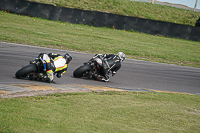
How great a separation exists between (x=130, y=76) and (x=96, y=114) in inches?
221

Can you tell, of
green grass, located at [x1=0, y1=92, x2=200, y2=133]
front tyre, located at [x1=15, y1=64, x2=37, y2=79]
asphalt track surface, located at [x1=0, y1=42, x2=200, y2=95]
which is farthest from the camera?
→ asphalt track surface, located at [x1=0, y1=42, x2=200, y2=95]

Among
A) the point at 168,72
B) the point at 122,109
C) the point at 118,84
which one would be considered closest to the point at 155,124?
the point at 122,109

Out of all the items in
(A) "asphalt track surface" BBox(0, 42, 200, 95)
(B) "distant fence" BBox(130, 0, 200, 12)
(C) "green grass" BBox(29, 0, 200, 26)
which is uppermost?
(B) "distant fence" BBox(130, 0, 200, 12)

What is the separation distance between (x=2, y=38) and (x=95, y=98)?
899cm

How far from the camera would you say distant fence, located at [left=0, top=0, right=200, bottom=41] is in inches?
820

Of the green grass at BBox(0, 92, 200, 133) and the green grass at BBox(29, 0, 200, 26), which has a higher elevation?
the green grass at BBox(29, 0, 200, 26)

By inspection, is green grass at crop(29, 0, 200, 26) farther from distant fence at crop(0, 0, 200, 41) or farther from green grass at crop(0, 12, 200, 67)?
green grass at crop(0, 12, 200, 67)

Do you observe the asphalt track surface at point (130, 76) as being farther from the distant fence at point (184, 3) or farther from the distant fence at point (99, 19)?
the distant fence at point (184, 3)

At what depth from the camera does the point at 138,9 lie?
→ 32594 millimetres

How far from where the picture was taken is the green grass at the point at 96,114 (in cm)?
453

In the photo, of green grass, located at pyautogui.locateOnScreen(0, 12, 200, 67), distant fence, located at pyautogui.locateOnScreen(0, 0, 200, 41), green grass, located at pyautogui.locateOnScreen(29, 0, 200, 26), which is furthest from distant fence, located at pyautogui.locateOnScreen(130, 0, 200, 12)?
green grass, located at pyautogui.locateOnScreen(0, 12, 200, 67)

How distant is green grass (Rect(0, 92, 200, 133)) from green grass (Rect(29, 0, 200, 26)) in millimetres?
22667

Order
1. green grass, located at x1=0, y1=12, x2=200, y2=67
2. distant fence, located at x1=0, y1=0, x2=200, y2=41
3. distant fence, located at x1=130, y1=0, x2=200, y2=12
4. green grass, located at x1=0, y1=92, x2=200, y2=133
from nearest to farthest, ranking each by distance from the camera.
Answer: green grass, located at x1=0, y1=92, x2=200, y2=133 → green grass, located at x1=0, y1=12, x2=200, y2=67 → distant fence, located at x1=0, y1=0, x2=200, y2=41 → distant fence, located at x1=130, y1=0, x2=200, y2=12

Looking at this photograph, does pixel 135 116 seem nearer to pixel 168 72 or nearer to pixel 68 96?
pixel 68 96
